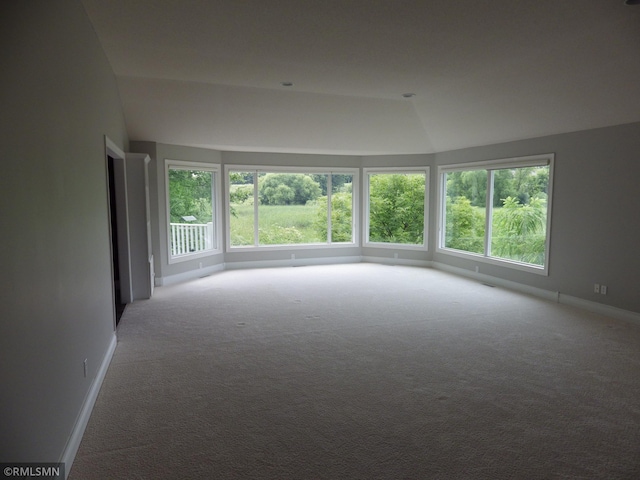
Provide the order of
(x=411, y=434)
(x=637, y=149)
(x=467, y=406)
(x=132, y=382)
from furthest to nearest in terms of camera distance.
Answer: (x=637, y=149) < (x=132, y=382) < (x=467, y=406) < (x=411, y=434)

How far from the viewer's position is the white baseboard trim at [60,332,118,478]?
2293 mm

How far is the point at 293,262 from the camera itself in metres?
8.72

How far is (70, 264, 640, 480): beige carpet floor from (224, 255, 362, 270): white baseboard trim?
108 inches

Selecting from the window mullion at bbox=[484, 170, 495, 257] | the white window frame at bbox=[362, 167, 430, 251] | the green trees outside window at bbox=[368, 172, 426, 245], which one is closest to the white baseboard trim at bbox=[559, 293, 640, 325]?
the window mullion at bbox=[484, 170, 495, 257]

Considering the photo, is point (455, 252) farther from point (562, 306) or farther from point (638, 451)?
point (638, 451)

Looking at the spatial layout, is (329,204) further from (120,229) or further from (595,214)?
(595,214)

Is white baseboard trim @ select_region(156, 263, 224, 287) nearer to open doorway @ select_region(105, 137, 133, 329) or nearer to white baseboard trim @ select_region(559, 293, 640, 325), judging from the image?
open doorway @ select_region(105, 137, 133, 329)

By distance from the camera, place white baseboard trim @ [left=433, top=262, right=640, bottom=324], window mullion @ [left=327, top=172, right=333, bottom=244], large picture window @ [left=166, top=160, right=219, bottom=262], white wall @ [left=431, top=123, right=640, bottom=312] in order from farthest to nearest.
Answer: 1. window mullion @ [left=327, top=172, right=333, bottom=244]
2. large picture window @ [left=166, top=160, right=219, bottom=262]
3. white baseboard trim @ [left=433, top=262, right=640, bottom=324]
4. white wall @ [left=431, top=123, right=640, bottom=312]

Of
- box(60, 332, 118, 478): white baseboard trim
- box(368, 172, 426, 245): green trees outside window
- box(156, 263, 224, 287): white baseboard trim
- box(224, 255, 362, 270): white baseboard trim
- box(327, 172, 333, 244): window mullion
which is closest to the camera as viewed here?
box(60, 332, 118, 478): white baseboard trim

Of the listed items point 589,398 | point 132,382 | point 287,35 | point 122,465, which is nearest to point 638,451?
point 589,398

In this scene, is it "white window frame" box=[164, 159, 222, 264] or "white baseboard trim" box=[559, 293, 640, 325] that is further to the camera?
"white window frame" box=[164, 159, 222, 264]

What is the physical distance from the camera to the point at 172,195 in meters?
7.21

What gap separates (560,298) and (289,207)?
5207mm

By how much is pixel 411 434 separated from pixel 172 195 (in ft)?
19.4
